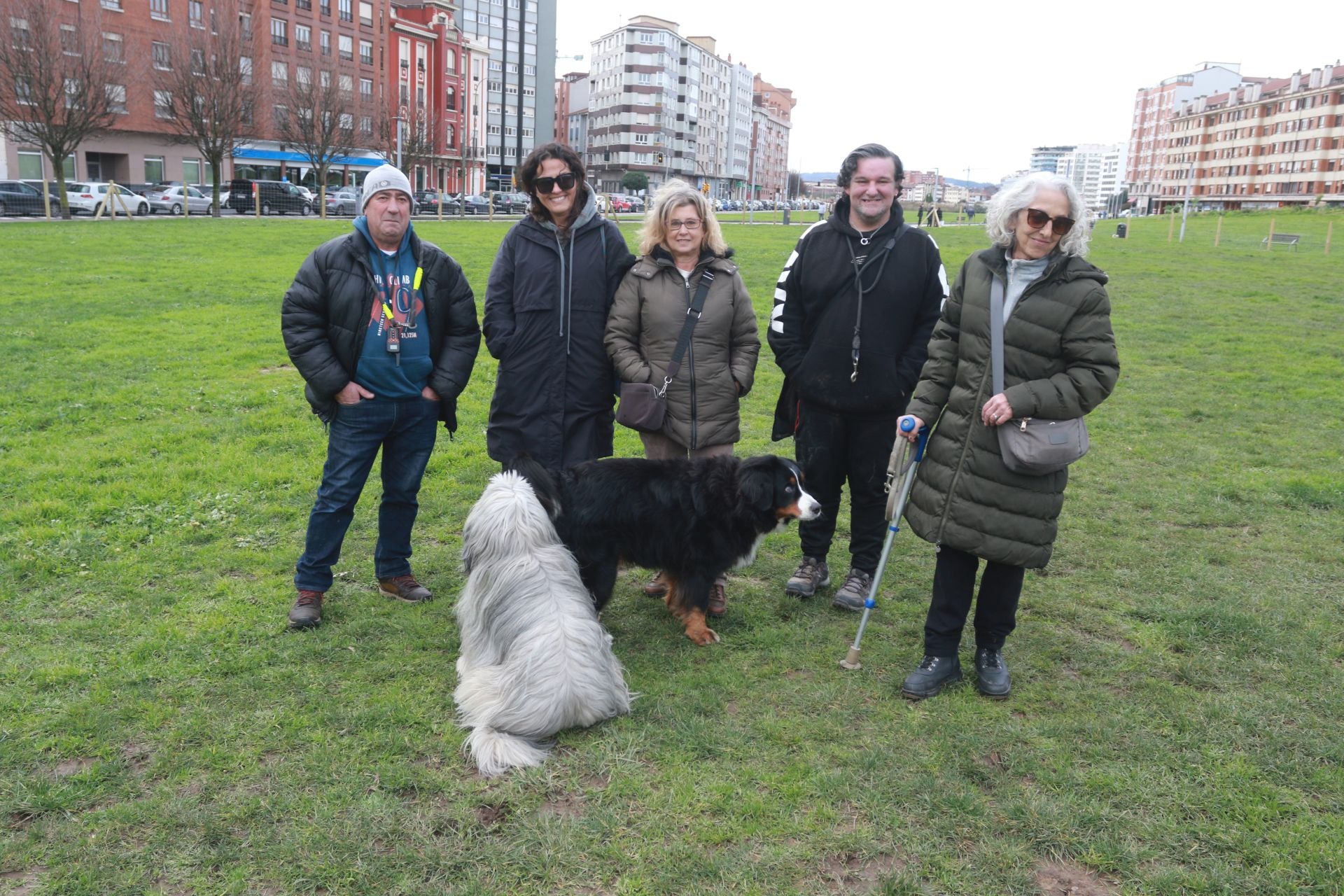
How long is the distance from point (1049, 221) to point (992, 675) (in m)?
2.03

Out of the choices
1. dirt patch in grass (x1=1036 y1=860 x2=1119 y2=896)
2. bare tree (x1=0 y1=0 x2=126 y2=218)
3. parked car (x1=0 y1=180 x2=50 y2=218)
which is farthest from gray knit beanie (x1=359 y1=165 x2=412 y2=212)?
parked car (x1=0 y1=180 x2=50 y2=218)

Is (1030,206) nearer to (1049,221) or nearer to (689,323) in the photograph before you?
(1049,221)

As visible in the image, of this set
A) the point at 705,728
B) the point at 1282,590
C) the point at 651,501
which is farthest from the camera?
the point at 1282,590

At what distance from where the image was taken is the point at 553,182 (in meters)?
4.47

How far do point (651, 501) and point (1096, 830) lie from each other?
7.74 ft

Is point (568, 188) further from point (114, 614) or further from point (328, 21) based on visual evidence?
point (328, 21)

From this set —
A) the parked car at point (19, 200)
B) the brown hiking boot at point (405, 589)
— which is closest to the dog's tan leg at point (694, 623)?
the brown hiking boot at point (405, 589)

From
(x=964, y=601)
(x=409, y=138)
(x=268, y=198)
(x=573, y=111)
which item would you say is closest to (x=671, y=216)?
(x=964, y=601)

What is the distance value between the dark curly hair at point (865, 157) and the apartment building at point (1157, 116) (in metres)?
119

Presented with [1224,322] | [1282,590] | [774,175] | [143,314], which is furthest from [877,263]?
[774,175]

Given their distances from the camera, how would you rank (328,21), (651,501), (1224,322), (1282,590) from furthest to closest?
(328,21)
(1224,322)
(1282,590)
(651,501)

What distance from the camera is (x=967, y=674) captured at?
428cm

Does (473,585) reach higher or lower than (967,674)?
higher

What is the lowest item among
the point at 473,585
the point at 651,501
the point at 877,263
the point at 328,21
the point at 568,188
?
the point at 473,585
